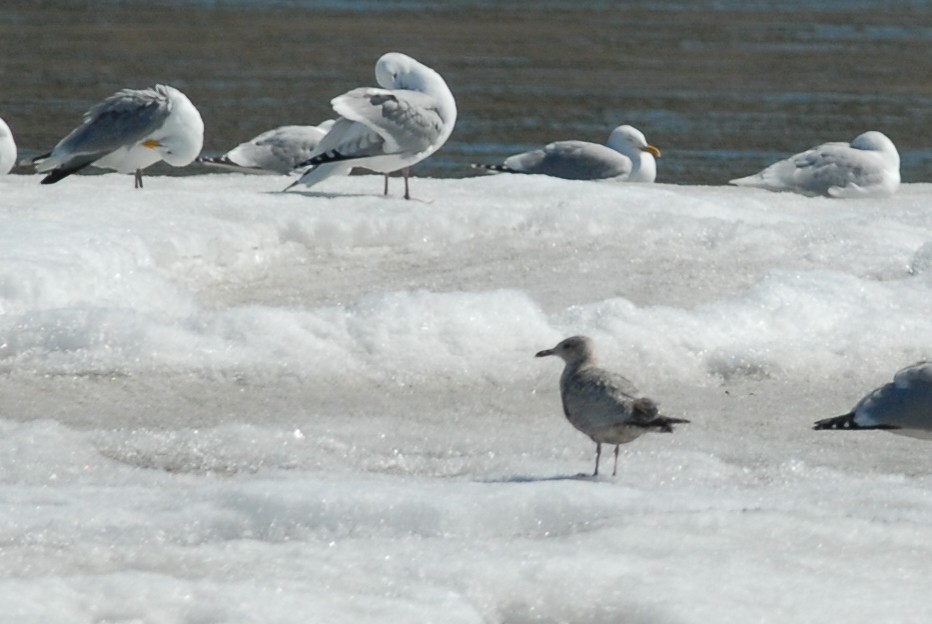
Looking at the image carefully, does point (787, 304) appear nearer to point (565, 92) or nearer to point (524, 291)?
A: point (524, 291)

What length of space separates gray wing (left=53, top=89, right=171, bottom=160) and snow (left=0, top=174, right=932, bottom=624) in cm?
25

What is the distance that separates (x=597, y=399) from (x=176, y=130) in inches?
210

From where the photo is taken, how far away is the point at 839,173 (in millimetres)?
11211

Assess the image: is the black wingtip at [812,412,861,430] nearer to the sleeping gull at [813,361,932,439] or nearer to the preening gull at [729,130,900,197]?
the sleeping gull at [813,361,932,439]

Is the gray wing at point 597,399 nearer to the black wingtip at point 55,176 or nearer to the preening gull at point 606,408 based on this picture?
the preening gull at point 606,408

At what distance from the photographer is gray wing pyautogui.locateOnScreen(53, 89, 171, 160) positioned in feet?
30.8

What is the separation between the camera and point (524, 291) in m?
6.88

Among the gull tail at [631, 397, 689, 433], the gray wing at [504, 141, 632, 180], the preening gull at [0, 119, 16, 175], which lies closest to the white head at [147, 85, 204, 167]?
the preening gull at [0, 119, 16, 175]

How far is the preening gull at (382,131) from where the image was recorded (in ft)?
30.0

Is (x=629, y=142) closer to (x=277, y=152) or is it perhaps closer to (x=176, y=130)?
(x=277, y=152)

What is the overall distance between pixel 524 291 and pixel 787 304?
1023mm

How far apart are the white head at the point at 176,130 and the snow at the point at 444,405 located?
0.22 m

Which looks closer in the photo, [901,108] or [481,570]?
[481,570]

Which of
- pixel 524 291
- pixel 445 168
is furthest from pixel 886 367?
pixel 445 168
